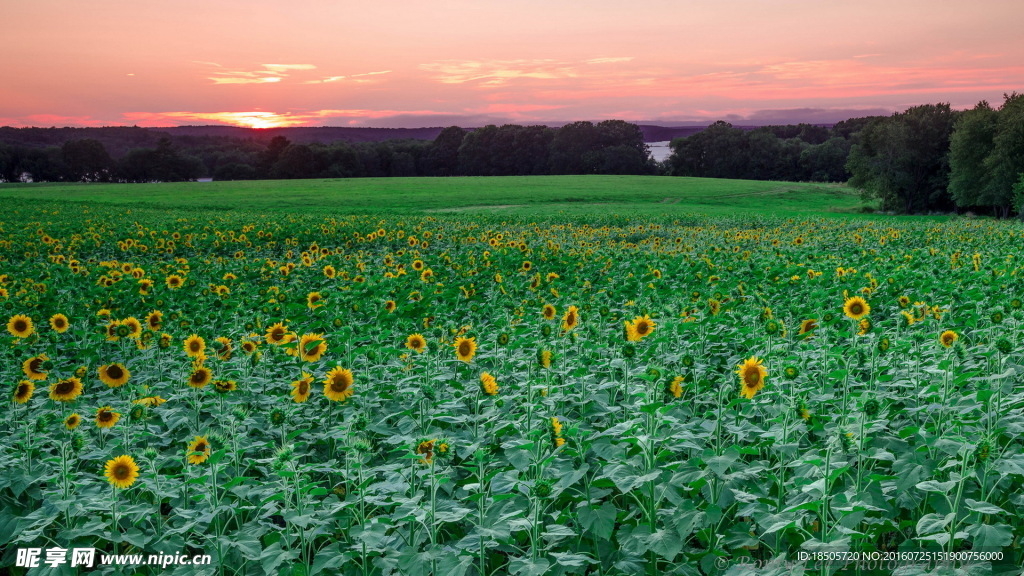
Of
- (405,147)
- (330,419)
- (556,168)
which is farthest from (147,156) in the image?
(330,419)

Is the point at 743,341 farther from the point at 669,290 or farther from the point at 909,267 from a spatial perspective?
the point at 909,267

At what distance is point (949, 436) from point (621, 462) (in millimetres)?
1976

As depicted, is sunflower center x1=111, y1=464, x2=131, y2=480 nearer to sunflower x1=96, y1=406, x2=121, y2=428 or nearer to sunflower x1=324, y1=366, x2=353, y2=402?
sunflower x1=96, y1=406, x2=121, y2=428

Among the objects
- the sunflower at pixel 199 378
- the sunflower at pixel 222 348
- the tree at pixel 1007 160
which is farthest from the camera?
the tree at pixel 1007 160

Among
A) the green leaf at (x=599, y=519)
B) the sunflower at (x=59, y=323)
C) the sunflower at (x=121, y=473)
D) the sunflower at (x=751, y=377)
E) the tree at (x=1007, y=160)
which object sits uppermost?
the tree at (x=1007, y=160)

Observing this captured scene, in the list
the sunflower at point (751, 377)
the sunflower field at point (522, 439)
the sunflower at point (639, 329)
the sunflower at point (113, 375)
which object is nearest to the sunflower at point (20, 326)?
the sunflower field at point (522, 439)

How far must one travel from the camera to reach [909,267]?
476 inches

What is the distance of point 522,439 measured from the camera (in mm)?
4082

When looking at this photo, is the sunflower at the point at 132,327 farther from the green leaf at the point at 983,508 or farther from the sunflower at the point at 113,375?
the green leaf at the point at 983,508

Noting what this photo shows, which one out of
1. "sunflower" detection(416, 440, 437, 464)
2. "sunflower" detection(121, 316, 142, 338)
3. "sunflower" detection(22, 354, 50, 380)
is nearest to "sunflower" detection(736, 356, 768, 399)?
"sunflower" detection(416, 440, 437, 464)

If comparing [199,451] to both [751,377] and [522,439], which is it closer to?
[522,439]

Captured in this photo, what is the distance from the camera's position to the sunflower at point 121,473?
3.75 meters

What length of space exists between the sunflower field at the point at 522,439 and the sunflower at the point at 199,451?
0.05ft

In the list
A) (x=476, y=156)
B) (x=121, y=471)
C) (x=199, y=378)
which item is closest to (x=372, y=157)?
(x=476, y=156)
